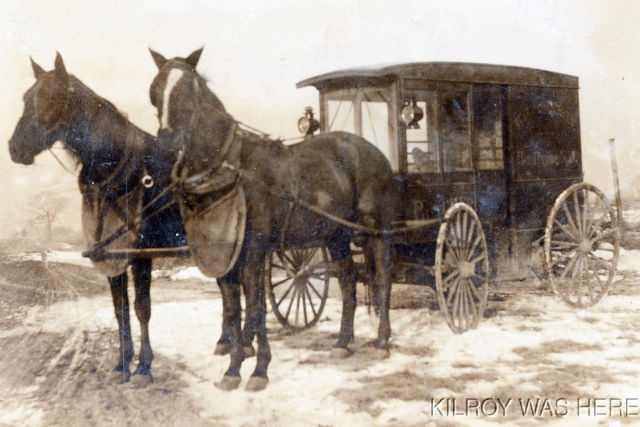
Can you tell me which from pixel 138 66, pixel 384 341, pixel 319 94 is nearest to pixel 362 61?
pixel 319 94

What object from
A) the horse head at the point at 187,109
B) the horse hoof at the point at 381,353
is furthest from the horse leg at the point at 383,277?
the horse head at the point at 187,109

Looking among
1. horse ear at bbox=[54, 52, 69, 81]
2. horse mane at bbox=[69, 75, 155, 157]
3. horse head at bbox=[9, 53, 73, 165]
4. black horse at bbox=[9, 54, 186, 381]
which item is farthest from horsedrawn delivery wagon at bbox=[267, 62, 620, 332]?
horse ear at bbox=[54, 52, 69, 81]

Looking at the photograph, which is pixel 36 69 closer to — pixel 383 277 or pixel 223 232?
pixel 223 232

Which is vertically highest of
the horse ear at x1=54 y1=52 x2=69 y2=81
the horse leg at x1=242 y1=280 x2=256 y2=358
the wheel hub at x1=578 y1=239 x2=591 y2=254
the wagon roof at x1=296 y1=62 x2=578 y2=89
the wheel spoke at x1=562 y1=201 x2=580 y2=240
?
the wagon roof at x1=296 y1=62 x2=578 y2=89

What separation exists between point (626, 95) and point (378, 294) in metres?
3.13

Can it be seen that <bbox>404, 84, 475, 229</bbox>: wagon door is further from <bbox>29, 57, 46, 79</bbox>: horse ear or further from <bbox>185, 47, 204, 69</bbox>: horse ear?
→ <bbox>29, 57, 46, 79</bbox>: horse ear

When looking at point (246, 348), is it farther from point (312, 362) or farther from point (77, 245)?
point (77, 245)

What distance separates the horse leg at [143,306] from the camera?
4.54 m

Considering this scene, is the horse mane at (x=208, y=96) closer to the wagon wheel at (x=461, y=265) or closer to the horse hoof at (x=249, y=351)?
the horse hoof at (x=249, y=351)

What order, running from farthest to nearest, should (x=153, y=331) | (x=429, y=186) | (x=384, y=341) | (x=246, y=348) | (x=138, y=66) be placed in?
(x=153, y=331) < (x=429, y=186) < (x=384, y=341) < (x=246, y=348) < (x=138, y=66)

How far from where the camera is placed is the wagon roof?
17.8ft

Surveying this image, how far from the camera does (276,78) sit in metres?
5.19

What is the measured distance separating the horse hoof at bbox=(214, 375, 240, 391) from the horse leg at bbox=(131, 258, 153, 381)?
655 mm

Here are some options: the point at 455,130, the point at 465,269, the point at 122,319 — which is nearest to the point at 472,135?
the point at 455,130
